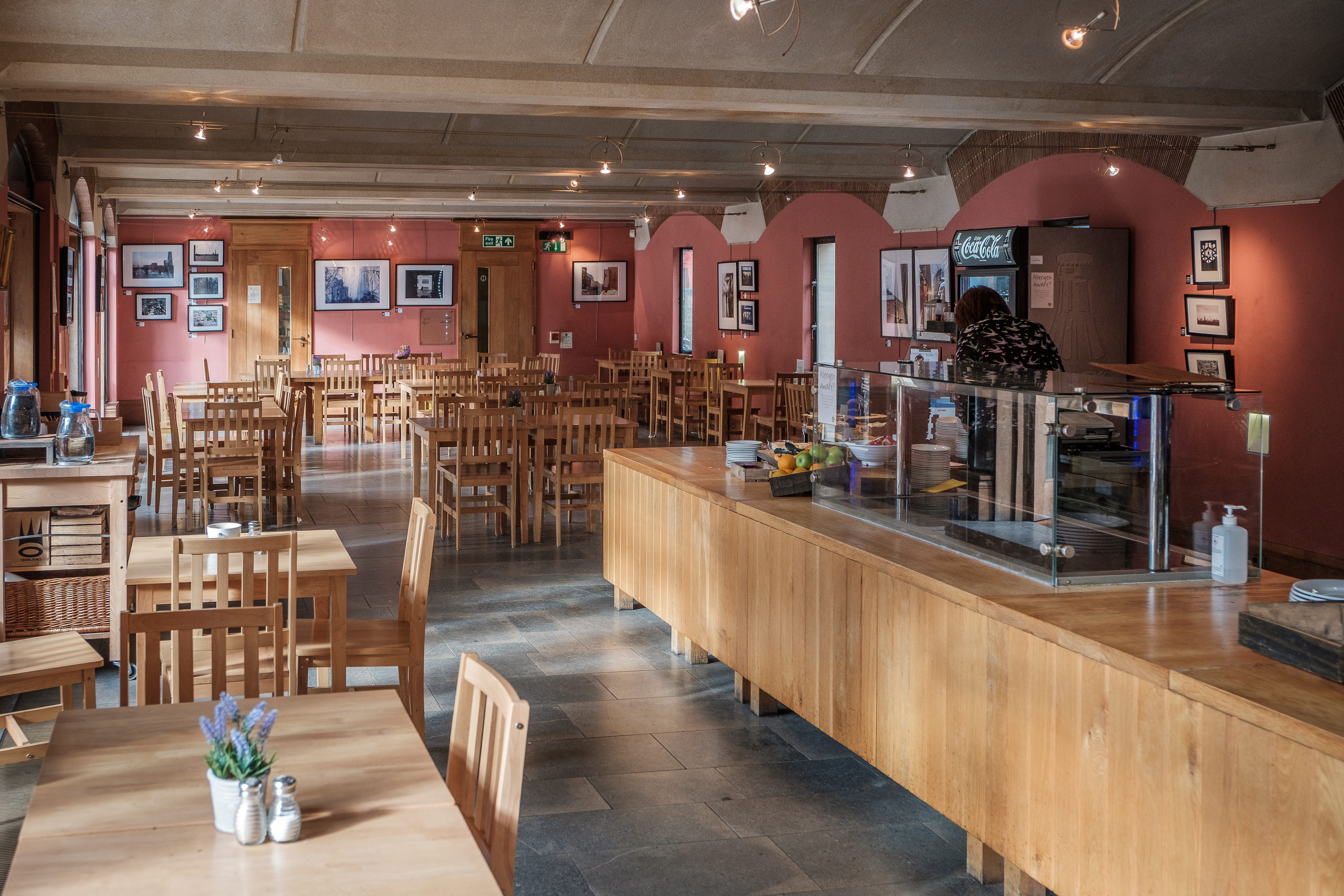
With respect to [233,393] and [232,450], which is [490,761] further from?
[233,393]

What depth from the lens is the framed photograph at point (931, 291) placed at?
1128 centimetres

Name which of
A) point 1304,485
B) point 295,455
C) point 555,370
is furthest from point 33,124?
point 1304,485

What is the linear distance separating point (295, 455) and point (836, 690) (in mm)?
6480

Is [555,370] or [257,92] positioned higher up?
[257,92]

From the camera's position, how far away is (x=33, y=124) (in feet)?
29.9

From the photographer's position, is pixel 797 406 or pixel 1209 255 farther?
pixel 797 406

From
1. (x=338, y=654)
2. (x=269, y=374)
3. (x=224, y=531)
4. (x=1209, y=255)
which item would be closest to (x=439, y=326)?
(x=269, y=374)

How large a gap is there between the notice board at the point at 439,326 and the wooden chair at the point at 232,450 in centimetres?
1079

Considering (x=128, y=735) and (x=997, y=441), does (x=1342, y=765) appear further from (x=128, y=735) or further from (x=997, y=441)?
(x=128, y=735)

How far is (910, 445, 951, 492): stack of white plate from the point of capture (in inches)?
145

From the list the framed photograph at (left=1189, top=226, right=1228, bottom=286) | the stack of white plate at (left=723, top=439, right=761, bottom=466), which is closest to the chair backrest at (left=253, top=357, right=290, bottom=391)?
the stack of white plate at (left=723, top=439, right=761, bottom=466)

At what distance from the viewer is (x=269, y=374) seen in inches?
579

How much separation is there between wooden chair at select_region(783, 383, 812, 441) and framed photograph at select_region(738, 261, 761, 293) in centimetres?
390

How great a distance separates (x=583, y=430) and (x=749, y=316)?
295 inches
